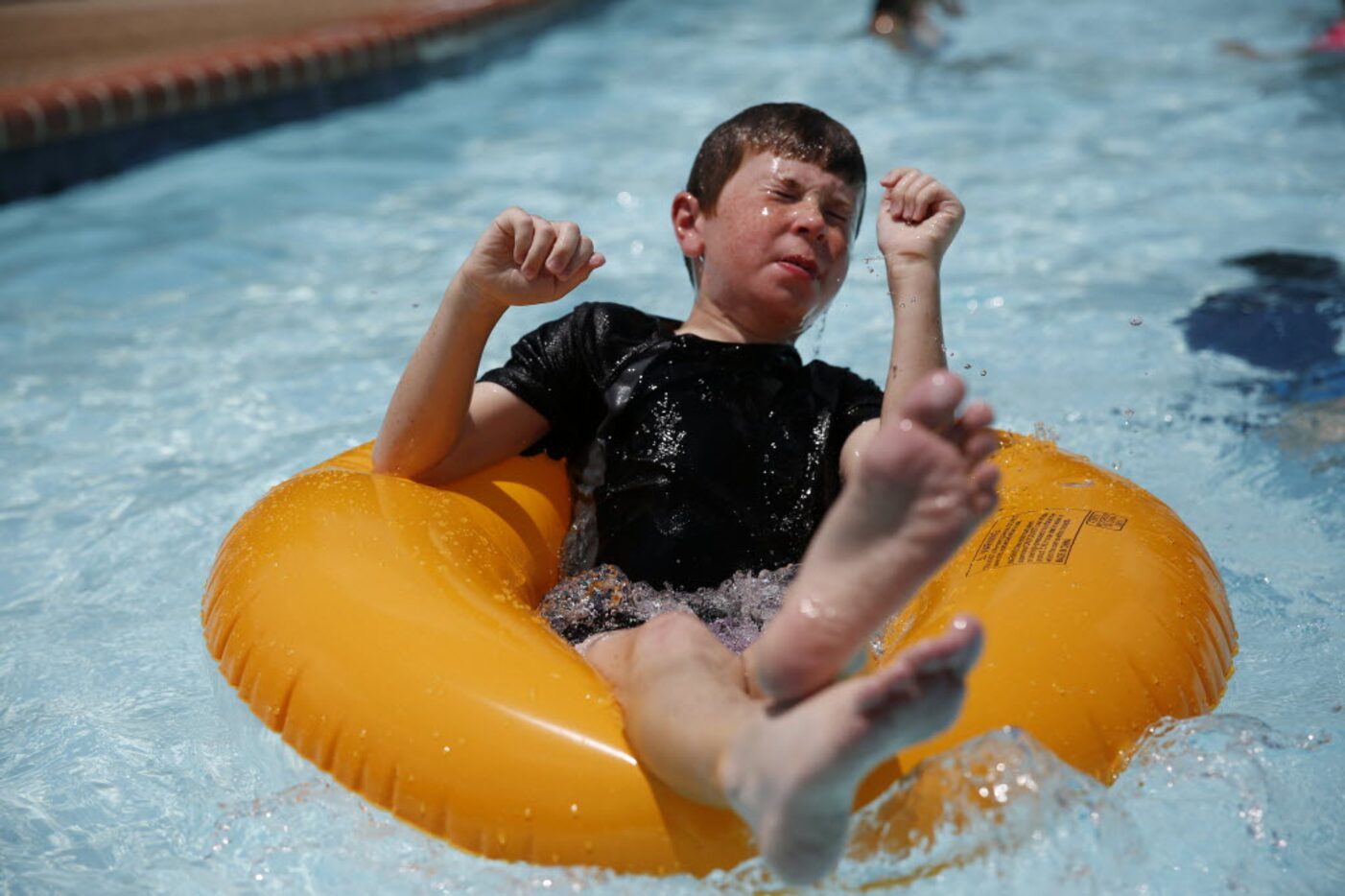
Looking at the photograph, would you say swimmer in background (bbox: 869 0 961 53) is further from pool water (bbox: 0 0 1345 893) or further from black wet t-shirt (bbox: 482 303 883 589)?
black wet t-shirt (bbox: 482 303 883 589)

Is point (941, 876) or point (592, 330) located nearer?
point (941, 876)

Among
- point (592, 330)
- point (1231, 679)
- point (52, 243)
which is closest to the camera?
point (1231, 679)

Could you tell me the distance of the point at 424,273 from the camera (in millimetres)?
4863

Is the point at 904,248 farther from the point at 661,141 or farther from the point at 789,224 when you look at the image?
the point at 661,141

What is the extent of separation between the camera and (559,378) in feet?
8.82

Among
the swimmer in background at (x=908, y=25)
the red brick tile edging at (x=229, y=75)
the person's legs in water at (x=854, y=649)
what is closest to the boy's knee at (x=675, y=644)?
the person's legs in water at (x=854, y=649)

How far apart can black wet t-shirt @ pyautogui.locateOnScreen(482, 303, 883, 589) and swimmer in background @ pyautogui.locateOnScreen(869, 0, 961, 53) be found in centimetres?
575

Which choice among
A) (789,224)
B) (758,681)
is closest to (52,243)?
(789,224)

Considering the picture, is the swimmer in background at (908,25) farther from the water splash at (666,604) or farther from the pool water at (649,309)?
the water splash at (666,604)

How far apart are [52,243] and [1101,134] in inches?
172

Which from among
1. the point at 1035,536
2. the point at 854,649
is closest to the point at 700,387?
the point at 1035,536

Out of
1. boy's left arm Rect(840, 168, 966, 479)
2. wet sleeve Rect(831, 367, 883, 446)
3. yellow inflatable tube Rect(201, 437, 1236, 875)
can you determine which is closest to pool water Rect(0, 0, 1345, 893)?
yellow inflatable tube Rect(201, 437, 1236, 875)

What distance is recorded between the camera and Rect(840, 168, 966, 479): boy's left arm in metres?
2.29

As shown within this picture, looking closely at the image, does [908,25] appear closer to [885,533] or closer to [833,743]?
[885,533]
